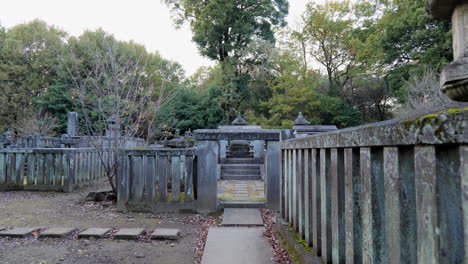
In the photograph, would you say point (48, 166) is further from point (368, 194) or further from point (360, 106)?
point (360, 106)

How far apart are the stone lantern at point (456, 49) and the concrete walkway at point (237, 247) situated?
2.45 m

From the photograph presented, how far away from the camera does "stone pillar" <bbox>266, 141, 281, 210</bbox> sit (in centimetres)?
568

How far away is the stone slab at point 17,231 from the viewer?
4.00 m

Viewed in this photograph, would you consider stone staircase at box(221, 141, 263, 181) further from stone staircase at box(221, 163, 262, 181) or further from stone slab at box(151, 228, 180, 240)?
stone slab at box(151, 228, 180, 240)

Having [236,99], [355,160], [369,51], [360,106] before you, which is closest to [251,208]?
[355,160]

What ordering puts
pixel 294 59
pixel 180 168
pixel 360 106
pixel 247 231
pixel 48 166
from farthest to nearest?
1. pixel 360 106
2. pixel 294 59
3. pixel 48 166
4. pixel 180 168
5. pixel 247 231

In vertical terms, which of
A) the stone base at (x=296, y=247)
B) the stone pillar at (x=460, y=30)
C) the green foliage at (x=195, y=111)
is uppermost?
the green foliage at (x=195, y=111)

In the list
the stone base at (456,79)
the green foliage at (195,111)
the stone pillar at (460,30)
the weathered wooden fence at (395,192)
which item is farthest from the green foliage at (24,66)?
the stone base at (456,79)

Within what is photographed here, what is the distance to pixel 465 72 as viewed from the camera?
155 cm

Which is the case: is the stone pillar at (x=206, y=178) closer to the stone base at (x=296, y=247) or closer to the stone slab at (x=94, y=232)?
the stone slab at (x=94, y=232)

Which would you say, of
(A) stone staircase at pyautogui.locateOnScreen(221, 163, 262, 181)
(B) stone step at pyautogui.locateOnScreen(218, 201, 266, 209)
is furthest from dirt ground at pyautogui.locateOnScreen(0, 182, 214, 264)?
(A) stone staircase at pyautogui.locateOnScreen(221, 163, 262, 181)

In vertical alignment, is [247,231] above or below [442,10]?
below

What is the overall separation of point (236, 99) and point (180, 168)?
1521 cm

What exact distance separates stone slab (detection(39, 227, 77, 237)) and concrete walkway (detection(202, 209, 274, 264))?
2.21 metres
